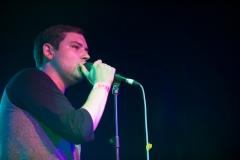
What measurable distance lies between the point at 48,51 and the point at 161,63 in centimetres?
229

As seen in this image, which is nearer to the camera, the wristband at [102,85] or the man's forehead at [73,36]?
the wristband at [102,85]

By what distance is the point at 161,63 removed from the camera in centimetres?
387

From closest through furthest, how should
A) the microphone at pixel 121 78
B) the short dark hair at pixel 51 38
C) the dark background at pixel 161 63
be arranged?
the microphone at pixel 121 78 → the short dark hair at pixel 51 38 → the dark background at pixel 161 63

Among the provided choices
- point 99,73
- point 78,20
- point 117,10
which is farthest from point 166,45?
point 99,73

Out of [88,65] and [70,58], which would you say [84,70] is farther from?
[70,58]

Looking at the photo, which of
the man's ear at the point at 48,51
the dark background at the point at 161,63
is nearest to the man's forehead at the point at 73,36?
the man's ear at the point at 48,51

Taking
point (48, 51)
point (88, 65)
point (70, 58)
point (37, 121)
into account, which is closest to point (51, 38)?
point (48, 51)

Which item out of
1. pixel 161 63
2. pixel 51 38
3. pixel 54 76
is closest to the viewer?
pixel 54 76

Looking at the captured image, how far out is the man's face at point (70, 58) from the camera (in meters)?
1.73

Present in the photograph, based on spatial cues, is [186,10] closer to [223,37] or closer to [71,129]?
[223,37]

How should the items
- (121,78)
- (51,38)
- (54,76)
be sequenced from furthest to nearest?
(51,38), (54,76), (121,78)

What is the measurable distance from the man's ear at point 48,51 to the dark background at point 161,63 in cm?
177

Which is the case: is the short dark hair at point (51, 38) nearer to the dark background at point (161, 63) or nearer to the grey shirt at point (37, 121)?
the grey shirt at point (37, 121)

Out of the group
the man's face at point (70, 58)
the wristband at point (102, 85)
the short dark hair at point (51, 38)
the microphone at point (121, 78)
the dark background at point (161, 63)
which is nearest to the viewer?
the wristband at point (102, 85)
